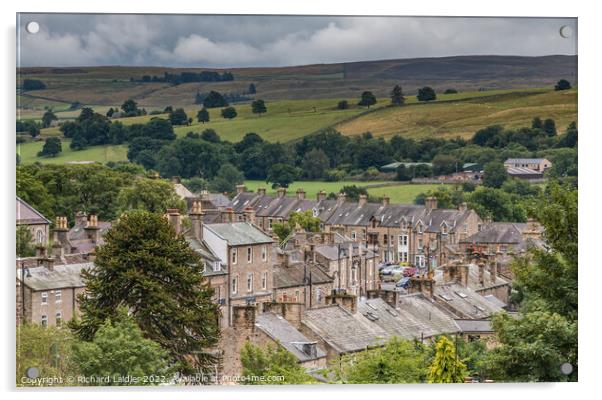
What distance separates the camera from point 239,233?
3244 centimetres

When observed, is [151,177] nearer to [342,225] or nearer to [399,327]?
[399,327]

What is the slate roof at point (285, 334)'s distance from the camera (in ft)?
96.6

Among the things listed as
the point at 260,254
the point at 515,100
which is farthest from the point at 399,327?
the point at 515,100

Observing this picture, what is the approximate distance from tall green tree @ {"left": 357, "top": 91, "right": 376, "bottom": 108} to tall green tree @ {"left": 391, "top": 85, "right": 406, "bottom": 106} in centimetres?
33

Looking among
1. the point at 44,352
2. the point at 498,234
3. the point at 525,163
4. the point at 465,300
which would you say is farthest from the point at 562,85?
the point at 498,234

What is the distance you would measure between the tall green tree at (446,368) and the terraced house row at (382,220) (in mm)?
6578

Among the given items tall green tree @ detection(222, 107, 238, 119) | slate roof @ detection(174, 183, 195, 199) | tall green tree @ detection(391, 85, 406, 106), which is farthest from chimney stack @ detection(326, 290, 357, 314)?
tall green tree @ detection(222, 107, 238, 119)

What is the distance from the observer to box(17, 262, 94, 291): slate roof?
28234 mm

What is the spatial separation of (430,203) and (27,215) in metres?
8.46

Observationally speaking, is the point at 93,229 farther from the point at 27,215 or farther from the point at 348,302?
the point at 27,215

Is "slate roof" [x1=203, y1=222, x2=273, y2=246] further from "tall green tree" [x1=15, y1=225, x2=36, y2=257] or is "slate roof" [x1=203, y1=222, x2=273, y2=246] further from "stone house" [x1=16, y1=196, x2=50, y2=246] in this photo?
"tall green tree" [x1=15, y1=225, x2=36, y2=257]

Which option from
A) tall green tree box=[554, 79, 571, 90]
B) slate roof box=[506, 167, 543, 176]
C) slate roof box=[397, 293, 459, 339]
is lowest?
slate roof box=[397, 293, 459, 339]

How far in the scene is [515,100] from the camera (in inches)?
1100

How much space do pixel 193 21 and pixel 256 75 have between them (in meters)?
2.32
